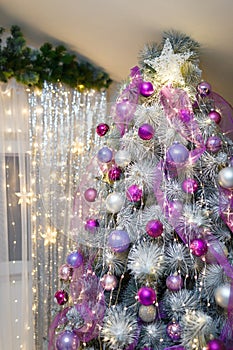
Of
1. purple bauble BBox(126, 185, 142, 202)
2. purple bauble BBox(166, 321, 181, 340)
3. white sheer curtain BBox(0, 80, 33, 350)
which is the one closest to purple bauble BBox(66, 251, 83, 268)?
purple bauble BBox(126, 185, 142, 202)

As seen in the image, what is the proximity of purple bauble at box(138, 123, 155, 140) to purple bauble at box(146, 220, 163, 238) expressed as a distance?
33 centimetres

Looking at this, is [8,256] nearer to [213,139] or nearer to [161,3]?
[213,139]

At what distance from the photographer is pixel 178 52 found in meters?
1.73

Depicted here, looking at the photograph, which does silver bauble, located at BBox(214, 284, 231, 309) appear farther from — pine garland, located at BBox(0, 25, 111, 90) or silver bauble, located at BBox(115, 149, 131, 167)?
pine garland, located at BBox(0, 25, 111, 90)

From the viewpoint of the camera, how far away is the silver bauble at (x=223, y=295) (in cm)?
130

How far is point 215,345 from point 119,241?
0.47m

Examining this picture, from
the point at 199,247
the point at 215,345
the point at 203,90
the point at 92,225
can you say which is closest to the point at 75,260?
the point at 92,225

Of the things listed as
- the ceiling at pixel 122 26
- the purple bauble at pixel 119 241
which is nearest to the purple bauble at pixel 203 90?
the ceiling at pixel 122 26

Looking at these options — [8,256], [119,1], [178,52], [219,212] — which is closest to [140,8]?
[119,1]

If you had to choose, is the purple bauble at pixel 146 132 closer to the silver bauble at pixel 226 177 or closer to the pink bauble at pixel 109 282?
the silver bauble at pixel 226 177

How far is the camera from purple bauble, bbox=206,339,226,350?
124 cm

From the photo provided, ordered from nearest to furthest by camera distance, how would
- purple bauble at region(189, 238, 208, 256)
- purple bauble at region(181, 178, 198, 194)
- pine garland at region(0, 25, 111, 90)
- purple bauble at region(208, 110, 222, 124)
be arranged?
purple bauble at region(189, 238, 208, 256) → purple bauble at region(181, 178, 198, 194) → purple bauble at region(208, 110, 222, 124) → pine garland at region(0, 25, 111, 90)

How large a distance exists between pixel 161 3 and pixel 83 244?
3.51 feet

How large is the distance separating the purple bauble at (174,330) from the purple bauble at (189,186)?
47 centimetres
